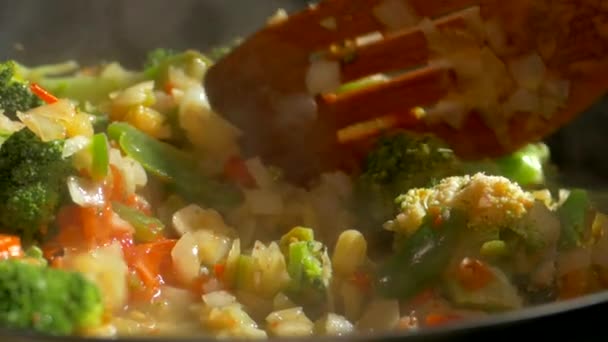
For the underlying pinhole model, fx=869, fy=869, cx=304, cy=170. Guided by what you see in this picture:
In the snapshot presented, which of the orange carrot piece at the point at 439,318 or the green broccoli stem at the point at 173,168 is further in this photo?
the green broccoli stem at the point at 173,168

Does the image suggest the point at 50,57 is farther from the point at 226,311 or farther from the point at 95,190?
the point at 226,311

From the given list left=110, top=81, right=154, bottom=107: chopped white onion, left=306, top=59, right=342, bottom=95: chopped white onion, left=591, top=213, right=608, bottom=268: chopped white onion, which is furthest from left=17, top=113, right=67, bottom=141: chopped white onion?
left=591, top=213, right=608, bottom=268: chopped white onion

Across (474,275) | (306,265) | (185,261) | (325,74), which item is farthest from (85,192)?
(474,275)

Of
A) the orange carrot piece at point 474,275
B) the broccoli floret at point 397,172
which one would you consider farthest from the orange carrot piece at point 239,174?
the orange carrot piece at point 474,275

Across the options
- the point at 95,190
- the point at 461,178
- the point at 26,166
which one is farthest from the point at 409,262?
the point at 26,166

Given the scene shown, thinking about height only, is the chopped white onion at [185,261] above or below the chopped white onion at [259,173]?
below

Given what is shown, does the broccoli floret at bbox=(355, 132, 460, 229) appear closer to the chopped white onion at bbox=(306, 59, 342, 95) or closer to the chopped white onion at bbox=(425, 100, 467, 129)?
the chopped white onion at bbox=(425, 100, 467, 129)

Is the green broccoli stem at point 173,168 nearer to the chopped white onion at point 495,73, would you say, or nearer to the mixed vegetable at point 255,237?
the mixed vegetable at point 255,237
